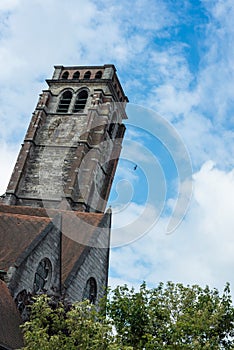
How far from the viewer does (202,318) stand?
16.0 meters

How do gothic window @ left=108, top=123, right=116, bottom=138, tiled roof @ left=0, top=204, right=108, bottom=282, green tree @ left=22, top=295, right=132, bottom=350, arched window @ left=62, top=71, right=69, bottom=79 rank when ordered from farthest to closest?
arched window @ left=62, top=71, right=69, bottom=79, gothic window @ left=108, top=123, right=116, bottom=138, tiled roof @ left=0, top=204, right=108, bottom=282, green tree @ left=22, top=295, right=132, bottom=350

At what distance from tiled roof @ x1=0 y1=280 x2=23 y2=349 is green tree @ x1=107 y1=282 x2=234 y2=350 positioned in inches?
136

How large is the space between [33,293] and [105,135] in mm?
22105

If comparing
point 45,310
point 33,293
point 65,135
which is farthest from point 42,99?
point 45,310

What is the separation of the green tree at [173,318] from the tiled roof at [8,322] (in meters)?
3.46

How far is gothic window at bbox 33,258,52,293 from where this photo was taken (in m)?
23.1

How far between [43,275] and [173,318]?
830 cm

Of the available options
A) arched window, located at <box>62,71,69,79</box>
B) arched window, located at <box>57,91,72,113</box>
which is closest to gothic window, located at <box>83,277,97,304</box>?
arched window, located at <box>57,91,72,113</box>

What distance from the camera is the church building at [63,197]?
22.4m

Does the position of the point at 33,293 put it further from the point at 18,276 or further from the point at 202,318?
the point at 202,318

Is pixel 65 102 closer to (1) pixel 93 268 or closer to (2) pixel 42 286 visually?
(1) pixel 93 268

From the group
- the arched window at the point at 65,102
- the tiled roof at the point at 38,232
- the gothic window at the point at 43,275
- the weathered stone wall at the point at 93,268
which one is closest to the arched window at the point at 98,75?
the arched window at the point at 65,102

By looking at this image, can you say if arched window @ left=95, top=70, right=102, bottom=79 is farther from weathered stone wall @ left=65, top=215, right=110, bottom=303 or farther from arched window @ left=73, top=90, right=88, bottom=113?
weathered stone wall @ left=65, top=215, right=110, bottom=303

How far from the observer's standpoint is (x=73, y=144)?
4128 centimetres
